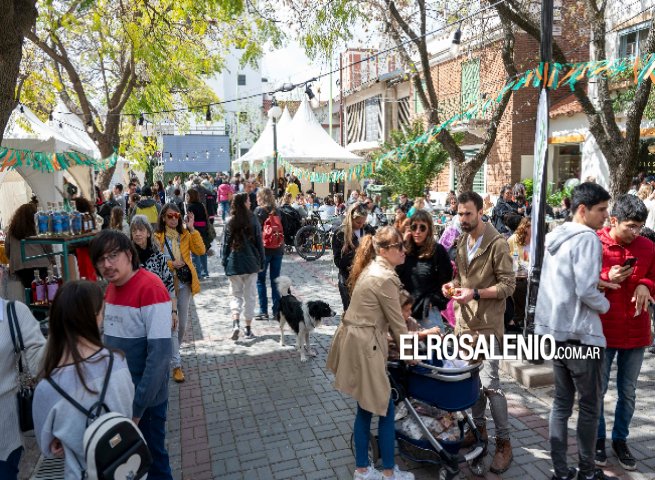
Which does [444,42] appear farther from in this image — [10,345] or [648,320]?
[10,345]

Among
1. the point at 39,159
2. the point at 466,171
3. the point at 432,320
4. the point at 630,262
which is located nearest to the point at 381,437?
the point at 432,320

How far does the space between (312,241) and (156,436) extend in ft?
30.9

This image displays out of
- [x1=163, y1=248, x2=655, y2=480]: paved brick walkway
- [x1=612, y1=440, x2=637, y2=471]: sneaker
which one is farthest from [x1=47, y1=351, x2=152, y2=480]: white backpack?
[x1=612, y1=440, x2=637, y2=471]: sneaker

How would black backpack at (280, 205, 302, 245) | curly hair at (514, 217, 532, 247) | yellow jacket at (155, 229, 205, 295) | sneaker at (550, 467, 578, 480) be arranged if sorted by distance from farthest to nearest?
black backpack at (280, 205, 302, 245), curly hair at (514, 217, 532, 247), yellow jacket at (155, 229, 205, 295), sneaker at (550, 467, 578, 480)

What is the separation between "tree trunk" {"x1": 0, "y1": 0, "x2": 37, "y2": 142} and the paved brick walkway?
10.6ft

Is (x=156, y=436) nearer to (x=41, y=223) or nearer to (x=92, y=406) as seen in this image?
(x=92, y=406)

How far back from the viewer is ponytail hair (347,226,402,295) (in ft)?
11.2

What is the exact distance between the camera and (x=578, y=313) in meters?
3.25

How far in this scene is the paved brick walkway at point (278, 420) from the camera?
12.7 ft

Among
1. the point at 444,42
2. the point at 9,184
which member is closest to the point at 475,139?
the point at 444,42

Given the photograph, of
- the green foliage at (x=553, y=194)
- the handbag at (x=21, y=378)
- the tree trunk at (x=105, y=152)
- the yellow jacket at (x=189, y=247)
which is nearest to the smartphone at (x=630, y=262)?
the handbag at (x=21, y=378)

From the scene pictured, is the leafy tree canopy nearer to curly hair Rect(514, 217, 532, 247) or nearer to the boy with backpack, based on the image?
the boy with backpack

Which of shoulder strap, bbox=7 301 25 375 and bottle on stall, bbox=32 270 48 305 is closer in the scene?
shoulder strap, bbox=7 301 25 375

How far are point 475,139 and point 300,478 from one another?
19490 mm
